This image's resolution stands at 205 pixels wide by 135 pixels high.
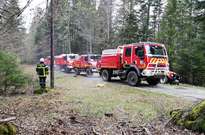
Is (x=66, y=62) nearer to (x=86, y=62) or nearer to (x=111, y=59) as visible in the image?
(x=86, y=62)

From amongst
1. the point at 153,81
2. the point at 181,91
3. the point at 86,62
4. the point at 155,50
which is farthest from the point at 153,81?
the point at 86,62

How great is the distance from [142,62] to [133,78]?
1.38m

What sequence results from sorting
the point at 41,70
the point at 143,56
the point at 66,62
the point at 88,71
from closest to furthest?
the point at 41,70, the point at 143,56, the point at 88,71, the point at 66,62

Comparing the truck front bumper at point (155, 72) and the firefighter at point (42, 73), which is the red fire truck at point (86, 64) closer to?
the truck front bumper at point (155, 72)

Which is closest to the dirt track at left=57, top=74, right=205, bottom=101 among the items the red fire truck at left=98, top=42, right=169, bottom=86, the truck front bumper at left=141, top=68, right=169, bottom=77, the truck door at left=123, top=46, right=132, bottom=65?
the red fire truck at left=98, top=42, right=169, bottom=86

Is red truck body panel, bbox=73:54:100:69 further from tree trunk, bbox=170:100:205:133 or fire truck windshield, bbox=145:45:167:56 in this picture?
tree trunk, bbox=170:100:205:133

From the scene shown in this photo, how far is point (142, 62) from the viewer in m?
16.5

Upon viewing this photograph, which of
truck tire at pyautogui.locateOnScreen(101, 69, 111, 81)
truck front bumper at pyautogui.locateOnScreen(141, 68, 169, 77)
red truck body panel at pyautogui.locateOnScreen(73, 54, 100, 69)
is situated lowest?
truck tire at pyautogui.locateOnScreen(101, 69, 111, 81)

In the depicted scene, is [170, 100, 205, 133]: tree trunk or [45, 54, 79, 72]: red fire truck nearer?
[170, 100, 205, 133]: tree trunk

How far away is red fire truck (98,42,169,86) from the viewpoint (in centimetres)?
1638

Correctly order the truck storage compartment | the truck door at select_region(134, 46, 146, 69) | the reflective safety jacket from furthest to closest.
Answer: the truck storage compartment → the truck door at select_region(134, 46, 146, 69) → the reflective safety jacket

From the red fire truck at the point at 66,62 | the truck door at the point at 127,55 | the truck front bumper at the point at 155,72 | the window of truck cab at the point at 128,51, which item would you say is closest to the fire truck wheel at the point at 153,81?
the truck front bumper at the point at 155,72

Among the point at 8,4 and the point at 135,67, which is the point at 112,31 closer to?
the point at 135,67

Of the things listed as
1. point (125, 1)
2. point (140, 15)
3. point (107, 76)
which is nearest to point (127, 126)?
point (107, 76)
